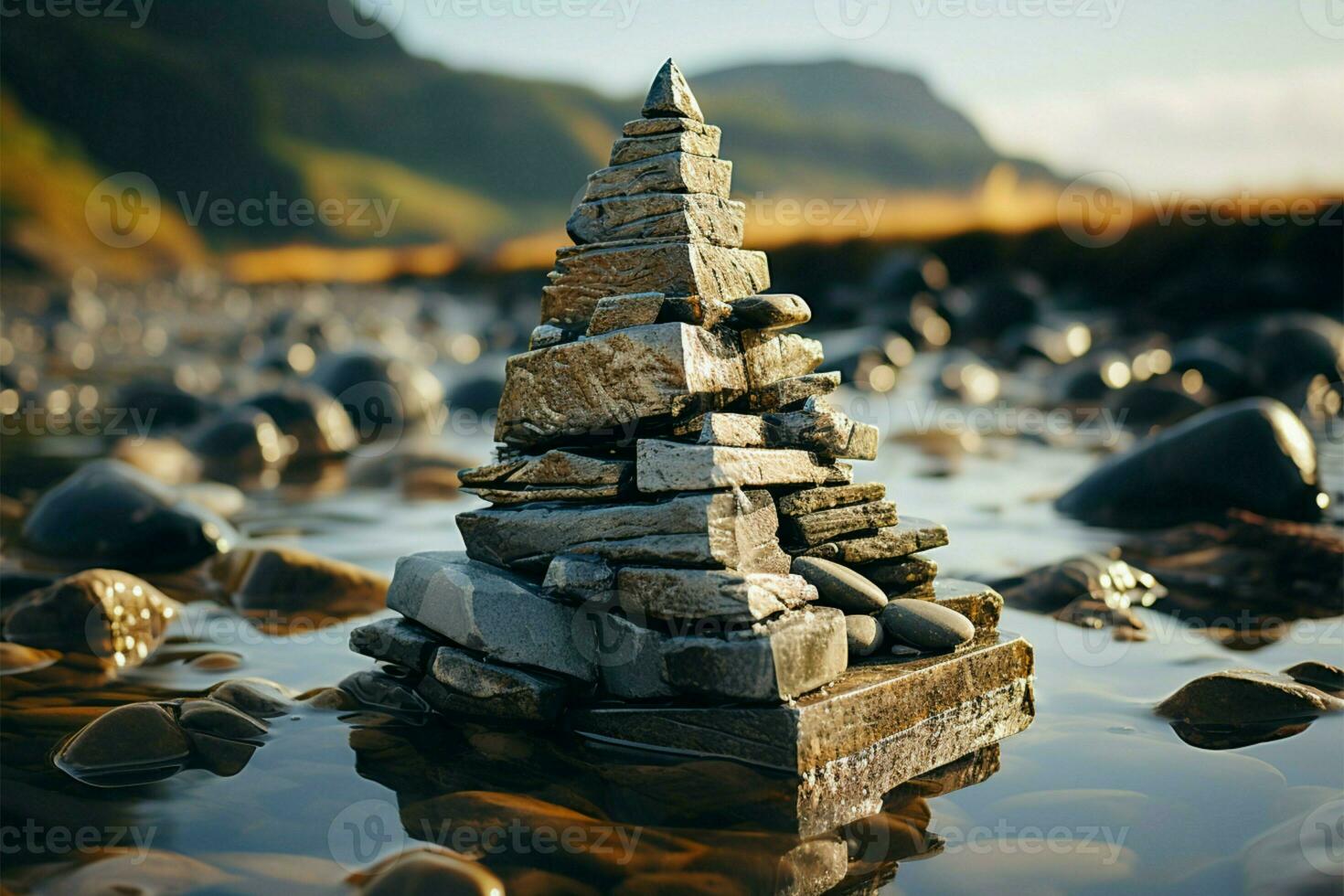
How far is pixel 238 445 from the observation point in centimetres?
1345

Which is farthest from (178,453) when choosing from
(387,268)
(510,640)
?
(387,268)

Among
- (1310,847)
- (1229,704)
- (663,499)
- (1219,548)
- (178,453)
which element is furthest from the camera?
(178,453)

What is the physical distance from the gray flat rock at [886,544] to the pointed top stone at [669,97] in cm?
203

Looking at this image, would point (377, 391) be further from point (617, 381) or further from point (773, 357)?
point (617, 381)

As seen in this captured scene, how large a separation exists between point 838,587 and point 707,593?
0.68 m

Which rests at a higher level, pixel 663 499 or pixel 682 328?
pixel 682 328

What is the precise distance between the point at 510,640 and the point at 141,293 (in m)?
58.1

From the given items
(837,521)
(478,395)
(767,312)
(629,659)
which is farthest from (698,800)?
(478,395)

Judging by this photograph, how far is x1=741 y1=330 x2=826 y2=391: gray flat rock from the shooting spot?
17.8 feet

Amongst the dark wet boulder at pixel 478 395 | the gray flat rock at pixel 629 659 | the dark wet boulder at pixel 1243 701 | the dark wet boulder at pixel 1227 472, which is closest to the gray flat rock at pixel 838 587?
the gray flat rock at pixel 629 659

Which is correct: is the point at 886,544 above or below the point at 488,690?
above

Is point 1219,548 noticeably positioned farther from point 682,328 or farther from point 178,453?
point 178,453

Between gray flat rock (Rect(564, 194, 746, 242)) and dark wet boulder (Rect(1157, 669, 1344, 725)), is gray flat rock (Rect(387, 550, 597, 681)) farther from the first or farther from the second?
dark wet boulder (Rect(1157, 669, 1344, 725))

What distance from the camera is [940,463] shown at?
13242 millimetres
